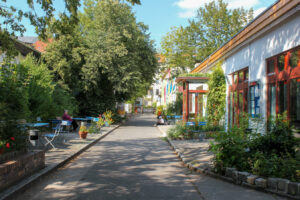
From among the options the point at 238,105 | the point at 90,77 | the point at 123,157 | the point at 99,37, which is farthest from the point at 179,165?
the point at 99,37

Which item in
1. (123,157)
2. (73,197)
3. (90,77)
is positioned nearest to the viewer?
(73,197)

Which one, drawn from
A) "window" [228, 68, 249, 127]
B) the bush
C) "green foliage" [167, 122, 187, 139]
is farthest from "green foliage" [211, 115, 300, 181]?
"green foliage" [167, 122, 187, 139]

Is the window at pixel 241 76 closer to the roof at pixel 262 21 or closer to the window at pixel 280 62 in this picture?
the roof at pixel 262 21

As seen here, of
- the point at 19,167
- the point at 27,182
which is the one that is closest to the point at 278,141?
the point at 27,182

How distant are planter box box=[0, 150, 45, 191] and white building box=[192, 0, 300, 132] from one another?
5287 mm

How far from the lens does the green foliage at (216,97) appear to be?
51.6 feet

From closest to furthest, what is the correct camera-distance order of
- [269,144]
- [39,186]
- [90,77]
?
[39,186], [269,144], [90,77]

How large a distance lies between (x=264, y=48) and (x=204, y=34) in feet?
97.7

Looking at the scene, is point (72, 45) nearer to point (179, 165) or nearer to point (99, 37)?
point (99, 37)

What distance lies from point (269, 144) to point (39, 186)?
4.96 metres

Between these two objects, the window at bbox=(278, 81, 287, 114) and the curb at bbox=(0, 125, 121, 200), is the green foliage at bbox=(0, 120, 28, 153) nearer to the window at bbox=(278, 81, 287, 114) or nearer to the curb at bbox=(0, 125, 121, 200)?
the curb at bbox=(0, 125, 121, 200)

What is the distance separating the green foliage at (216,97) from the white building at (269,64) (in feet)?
5.97

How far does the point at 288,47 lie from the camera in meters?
8.19

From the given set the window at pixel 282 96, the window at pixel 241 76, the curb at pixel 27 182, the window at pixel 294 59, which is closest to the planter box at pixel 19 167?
the curb at pixel 27 182
